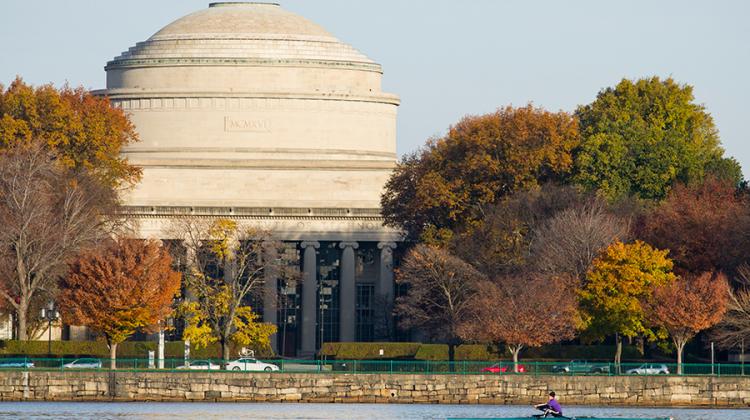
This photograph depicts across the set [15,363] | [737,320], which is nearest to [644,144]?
[737,320]

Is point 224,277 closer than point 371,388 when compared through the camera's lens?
No

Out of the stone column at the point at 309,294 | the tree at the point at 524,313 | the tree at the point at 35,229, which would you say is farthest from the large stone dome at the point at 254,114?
the tree at the point at 524,313

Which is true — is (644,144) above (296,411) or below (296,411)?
above

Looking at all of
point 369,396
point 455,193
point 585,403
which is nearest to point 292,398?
point 369,396

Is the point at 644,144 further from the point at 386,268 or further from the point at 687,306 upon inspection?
the point at 687,306

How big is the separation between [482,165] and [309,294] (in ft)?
90.6

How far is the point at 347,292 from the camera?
593 feet

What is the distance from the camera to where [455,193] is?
514 ft

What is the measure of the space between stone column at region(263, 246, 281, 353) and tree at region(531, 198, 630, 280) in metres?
18.5

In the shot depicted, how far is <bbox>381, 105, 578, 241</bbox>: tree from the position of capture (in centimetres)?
15638

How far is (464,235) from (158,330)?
20691mm

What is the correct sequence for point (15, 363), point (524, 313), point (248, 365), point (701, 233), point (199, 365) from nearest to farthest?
point (15, 363)
point (199, 365)
point (524, 313)
point (248, 365)
point (701, 233)

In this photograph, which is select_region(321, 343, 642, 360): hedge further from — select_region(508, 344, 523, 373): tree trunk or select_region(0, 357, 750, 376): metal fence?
select_region(0, 357, 750, 376): metal fence

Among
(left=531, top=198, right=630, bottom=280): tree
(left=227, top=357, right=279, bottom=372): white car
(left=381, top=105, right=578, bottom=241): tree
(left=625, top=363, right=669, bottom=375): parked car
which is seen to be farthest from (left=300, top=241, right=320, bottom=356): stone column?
(left=625, top=363, right=669, bottom=375): parked car
